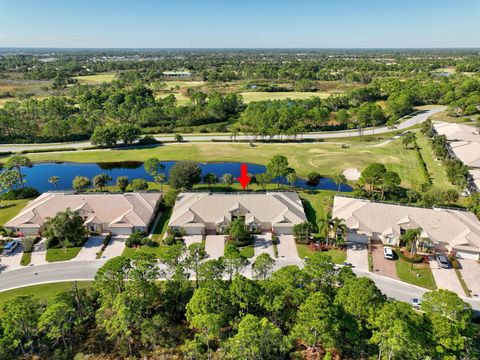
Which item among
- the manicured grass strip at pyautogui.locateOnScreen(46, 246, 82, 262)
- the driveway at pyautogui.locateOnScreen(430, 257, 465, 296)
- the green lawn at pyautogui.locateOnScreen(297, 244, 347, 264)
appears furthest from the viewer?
the manicured grass strip at pyautogui.locateOnScreen(46, 246, 82, 262)

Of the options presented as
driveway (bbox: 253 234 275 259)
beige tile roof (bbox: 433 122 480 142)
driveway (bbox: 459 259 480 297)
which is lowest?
driveway (bbox: 253 234 275 259)

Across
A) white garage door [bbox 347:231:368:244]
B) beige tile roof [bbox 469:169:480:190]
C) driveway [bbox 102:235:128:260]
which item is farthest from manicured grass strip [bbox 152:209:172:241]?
beige tile roof [bbox 469:169:480:190]

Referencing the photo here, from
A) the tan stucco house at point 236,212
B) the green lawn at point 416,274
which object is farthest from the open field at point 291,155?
the green lawn at point 416,274

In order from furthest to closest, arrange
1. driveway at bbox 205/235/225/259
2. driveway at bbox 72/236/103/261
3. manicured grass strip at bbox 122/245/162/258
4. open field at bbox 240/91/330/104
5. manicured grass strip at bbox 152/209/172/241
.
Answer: open field at bbox 240/91/330/104 → manicured grass strip at bbox 152/209/172/241 → manicured grass strip at bbox 122/245/162/258 → driveway at bbox 205/235/225/259 → driveway at bbox 72/236/103/261

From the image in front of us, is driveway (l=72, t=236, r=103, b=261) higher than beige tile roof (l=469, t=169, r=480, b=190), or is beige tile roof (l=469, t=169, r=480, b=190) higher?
beige tile roof (l=469, t=169, r=480, b=190)

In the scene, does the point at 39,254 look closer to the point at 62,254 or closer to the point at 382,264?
the point at 62,254

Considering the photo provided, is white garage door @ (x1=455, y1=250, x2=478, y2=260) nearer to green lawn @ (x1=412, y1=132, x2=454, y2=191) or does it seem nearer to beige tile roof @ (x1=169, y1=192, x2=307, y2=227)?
beige tile roof @ (x1=169, y1=192, x2=307, y2=227)

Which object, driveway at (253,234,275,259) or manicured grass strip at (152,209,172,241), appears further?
manicured grass strip at (152,209,172,241)
